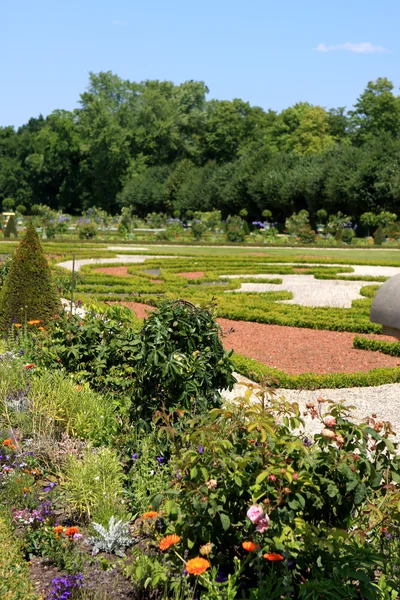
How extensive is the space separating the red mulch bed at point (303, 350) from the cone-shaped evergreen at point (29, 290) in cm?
208

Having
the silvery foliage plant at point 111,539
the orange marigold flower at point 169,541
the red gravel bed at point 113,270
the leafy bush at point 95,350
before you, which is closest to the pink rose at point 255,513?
the orange marigold flower at point 169,541

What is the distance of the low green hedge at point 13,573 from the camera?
295cm

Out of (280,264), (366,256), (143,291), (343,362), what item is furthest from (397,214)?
(343,362)

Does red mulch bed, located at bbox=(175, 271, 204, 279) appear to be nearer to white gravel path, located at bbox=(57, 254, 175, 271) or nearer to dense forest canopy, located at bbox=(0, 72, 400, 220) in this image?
white gravel path, located at bbox=(57, 254, 175, 271)

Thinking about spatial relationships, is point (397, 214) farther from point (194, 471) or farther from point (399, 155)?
point (194, 471)

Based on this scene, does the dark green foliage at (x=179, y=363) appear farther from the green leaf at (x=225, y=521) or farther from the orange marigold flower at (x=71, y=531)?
the green leaf at (x=225, y=521)

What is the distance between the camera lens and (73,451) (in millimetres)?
4445

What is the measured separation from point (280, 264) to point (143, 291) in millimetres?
6838

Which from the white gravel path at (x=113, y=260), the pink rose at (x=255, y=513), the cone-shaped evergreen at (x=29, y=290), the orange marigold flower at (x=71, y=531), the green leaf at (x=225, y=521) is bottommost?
the orange marigold flower at (x=71, y=531)

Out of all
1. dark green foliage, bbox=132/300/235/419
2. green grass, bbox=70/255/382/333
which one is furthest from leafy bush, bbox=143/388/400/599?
green grass, bbox=70/255/382/333

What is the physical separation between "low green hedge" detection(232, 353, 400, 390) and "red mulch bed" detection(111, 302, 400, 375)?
1.52 ft

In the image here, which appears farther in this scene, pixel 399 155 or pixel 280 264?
pixel 399 155

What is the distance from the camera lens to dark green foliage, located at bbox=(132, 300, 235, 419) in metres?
4.55

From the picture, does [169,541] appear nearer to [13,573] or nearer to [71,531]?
[71,531]
